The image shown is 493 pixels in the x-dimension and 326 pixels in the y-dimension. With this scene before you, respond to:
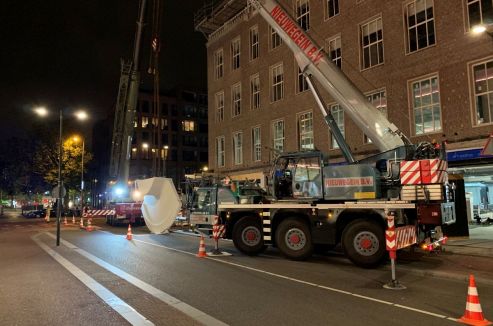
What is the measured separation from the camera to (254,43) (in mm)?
31641

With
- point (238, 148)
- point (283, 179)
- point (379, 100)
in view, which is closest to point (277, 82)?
point (238, 148)

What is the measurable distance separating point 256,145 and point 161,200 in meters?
12.7

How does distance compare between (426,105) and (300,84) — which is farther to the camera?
(300,84)

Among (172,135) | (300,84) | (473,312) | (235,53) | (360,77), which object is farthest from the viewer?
(172,135)

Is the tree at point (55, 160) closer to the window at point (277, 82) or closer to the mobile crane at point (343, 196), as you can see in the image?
the window at point (277, 82)

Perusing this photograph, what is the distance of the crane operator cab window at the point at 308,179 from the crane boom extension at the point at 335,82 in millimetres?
2207

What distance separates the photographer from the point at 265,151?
2956cm

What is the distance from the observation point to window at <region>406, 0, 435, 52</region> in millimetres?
19688

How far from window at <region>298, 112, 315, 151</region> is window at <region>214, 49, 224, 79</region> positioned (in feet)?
36.9

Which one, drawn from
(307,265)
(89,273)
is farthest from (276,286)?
(89,273)

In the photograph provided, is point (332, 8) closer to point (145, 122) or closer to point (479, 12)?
point (479, 12)

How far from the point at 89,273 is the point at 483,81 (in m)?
16.7

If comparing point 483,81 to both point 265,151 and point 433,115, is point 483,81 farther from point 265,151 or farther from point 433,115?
point 265,151

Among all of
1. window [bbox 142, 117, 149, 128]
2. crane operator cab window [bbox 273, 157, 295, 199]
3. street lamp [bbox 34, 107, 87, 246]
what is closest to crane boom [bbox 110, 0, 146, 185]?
street lamp [bbox 34, 107, 87, 246]
